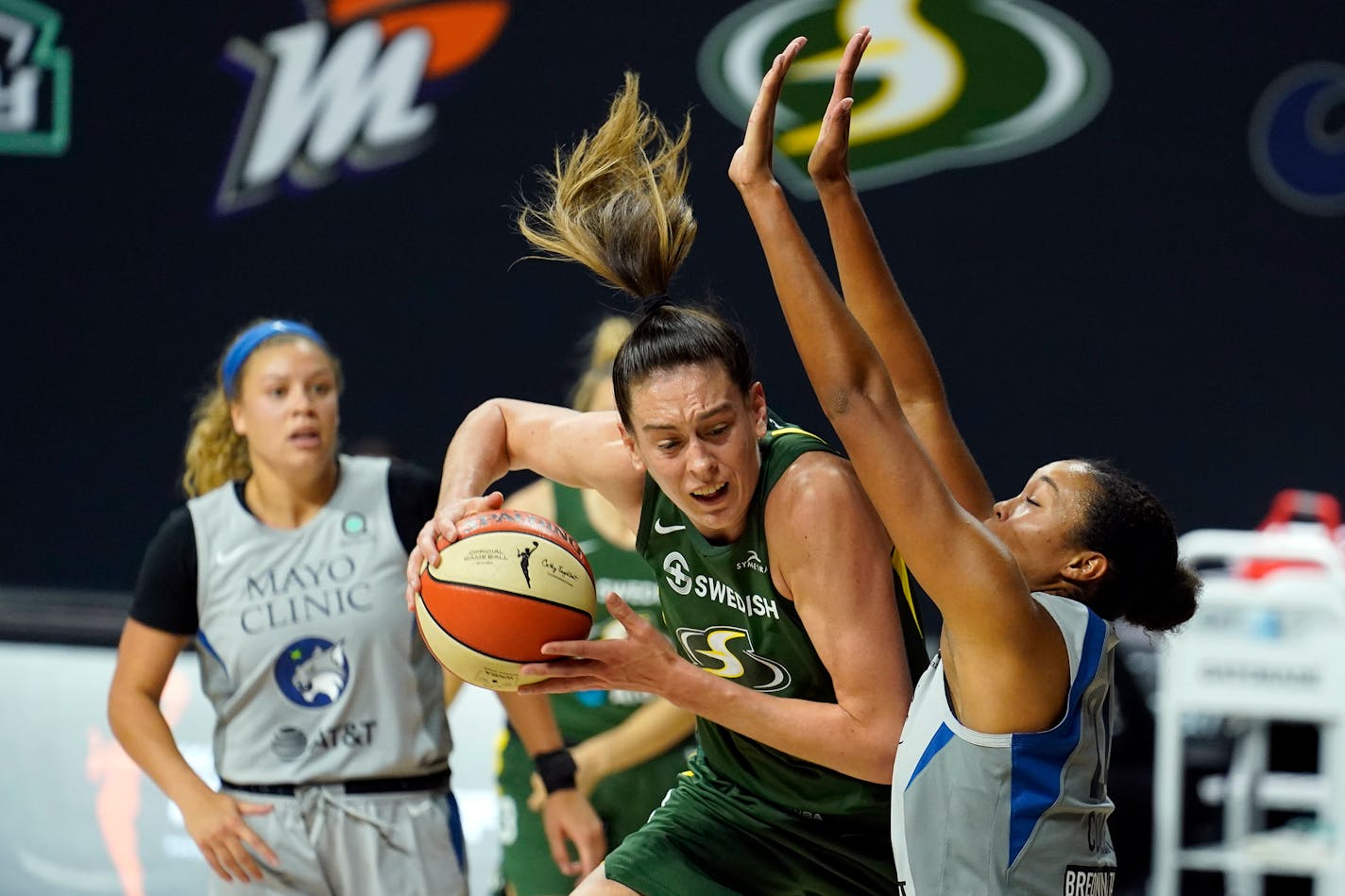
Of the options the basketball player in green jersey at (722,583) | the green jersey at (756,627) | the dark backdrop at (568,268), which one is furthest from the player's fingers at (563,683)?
the dark backdrop at (568,268)

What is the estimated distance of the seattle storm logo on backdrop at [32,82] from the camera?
7.35 metres

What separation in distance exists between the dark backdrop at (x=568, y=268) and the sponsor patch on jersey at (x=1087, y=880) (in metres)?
3.99

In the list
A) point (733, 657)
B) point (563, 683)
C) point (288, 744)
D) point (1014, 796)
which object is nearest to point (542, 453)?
point (733, 657)

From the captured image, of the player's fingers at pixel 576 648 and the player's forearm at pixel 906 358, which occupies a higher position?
the player's forearm at pixel 906 358

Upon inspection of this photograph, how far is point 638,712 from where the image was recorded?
4230 millimetres

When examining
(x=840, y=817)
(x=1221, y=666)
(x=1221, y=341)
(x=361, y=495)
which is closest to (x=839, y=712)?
(x=840, y=817)

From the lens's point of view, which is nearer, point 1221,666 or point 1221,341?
point 1221,666

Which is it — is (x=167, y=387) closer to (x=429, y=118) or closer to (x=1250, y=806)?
(x=429, y=118)

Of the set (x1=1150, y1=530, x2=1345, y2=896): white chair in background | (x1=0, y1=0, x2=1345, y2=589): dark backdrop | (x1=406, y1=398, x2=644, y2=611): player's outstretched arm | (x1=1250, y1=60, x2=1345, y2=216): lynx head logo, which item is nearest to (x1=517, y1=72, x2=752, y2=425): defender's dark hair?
(x1=406, y1=398, x2=644, y2=611): player's outstretched arm

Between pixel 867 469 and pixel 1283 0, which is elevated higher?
pixel 1283 0

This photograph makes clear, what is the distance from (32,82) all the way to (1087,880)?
6.42m

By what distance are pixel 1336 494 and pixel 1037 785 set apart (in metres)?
4.37

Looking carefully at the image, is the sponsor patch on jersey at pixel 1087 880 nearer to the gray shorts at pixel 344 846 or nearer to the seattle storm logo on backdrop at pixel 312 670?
the gray shorts at pixel 344 846

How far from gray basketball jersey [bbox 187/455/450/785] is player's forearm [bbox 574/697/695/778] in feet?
1.98
